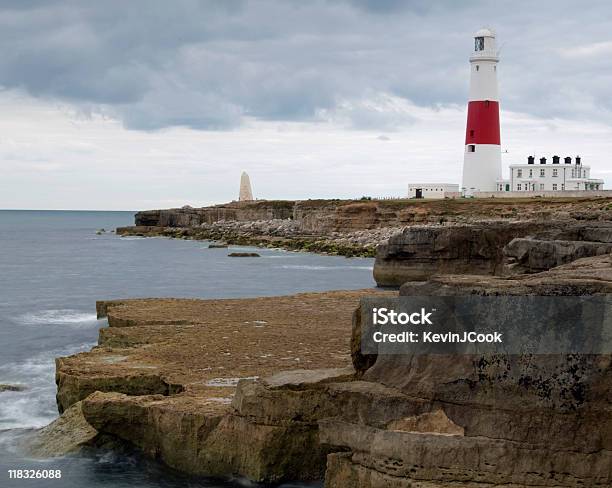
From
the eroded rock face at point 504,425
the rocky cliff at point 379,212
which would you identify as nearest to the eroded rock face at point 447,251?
the rocky cliff at point 379,212

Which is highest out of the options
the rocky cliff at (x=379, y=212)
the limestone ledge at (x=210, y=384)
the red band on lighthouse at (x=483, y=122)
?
the red band on lighthouse at (x=483, y=122)

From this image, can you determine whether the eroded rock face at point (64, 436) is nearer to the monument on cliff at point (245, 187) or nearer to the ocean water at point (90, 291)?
the ocean water at point (90, 291)

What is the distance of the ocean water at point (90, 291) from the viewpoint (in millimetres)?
15539

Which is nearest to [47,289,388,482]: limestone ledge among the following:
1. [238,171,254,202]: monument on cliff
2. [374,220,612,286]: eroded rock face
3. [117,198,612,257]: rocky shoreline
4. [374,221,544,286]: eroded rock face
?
[374,220,612,286]: eroded rock face

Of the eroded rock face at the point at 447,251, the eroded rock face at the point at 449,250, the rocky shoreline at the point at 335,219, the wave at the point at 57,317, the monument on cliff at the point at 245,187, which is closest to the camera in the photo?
the wave at the point at 57,317

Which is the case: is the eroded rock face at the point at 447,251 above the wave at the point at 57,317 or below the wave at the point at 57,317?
above

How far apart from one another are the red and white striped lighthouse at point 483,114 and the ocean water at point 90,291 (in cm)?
1831

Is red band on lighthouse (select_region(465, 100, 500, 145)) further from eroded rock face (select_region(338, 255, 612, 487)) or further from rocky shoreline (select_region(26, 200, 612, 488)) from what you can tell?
eroded rock face (select_region(338, 255, 612, 487))

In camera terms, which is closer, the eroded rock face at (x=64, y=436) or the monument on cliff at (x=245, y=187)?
the eroded rock face at (x=64, y=436)

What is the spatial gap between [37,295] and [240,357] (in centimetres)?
3065

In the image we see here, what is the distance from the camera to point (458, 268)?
4053 cm

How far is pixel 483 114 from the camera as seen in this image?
3007 inches

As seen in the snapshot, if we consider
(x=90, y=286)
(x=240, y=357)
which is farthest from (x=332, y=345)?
(x=90, y=286)

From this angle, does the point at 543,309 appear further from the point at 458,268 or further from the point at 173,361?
the point at 458,268
